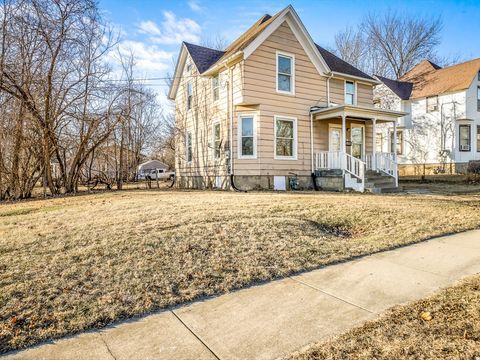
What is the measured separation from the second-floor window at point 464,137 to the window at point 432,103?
7.72ft

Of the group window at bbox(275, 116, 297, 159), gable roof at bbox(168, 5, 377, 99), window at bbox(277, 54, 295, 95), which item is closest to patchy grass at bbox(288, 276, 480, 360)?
window at bbox(275, 116, 297, 159)

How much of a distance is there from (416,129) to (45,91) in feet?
81.8

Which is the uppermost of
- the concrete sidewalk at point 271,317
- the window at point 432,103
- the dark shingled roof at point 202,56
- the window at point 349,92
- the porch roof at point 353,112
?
the dark shingled roof at point 202,56

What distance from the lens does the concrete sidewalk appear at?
235cm

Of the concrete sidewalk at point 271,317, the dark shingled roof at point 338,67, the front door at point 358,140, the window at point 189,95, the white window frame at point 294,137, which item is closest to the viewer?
the concrete sidewalk at point 271,317

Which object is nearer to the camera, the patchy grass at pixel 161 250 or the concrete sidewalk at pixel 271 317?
the concrete sidewalk at pixel 271 317

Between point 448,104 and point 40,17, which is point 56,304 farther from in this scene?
point 448,104

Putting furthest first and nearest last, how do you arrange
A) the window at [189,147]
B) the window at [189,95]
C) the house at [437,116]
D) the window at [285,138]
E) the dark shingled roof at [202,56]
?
the house at [437,116] → the window at [189,147] → the window at [189,95] → the dark shingled roof at [202,56] → the window at [285,138]

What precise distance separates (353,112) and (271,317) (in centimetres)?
1183

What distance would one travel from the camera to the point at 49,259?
13.5ft

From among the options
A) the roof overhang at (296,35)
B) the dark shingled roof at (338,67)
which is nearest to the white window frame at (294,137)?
the roof overhang at (296,35)

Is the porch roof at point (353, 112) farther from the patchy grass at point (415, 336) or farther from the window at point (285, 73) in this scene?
the patchy grass at point (415, 336)

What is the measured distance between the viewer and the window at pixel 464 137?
896 inches

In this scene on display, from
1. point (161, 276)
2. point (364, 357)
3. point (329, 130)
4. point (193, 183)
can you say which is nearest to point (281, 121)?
point (329, 130)
